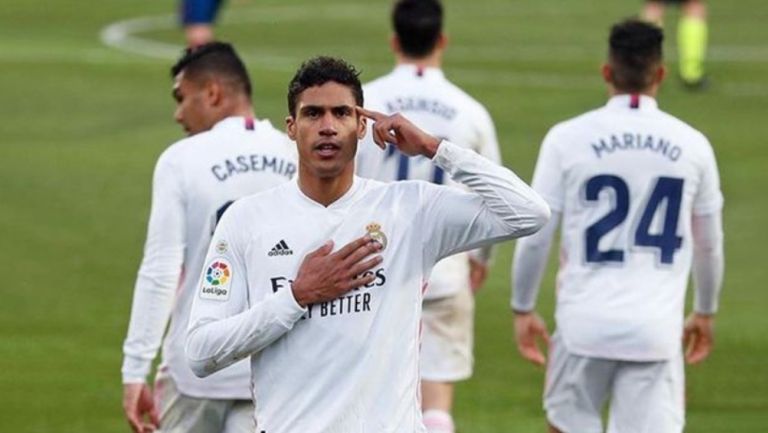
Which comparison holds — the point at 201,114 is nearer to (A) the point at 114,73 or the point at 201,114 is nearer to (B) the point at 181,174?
(B) the point at 181,174

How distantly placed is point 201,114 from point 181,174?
54cm

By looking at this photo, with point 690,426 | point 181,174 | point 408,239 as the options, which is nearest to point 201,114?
point 181,174

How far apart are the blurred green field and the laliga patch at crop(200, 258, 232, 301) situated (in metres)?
6.12

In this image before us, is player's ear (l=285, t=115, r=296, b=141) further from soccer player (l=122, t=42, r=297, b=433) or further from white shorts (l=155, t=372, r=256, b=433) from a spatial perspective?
white shorts (l=155, t=372, r=256, b=433)

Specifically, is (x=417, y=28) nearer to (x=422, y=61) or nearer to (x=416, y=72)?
(x=422, y=61)

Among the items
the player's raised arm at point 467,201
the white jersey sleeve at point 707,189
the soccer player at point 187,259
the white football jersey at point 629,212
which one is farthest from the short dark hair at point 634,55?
the player's raised arm at point 467,201

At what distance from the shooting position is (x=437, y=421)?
41.1 ft

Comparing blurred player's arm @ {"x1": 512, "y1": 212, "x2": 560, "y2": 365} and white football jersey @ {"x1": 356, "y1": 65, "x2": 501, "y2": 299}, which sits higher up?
white football jersey @ {"x1": 356, "y1": 65, "x2": 501, "y2": 299}

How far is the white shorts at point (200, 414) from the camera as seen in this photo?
9805mm

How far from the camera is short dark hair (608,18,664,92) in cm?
1053

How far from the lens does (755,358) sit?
1620 cm

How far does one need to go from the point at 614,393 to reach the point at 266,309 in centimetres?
318

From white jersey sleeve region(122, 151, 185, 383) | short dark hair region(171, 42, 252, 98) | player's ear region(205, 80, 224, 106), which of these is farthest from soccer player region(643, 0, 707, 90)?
white jersey sleeve region(122, 151, 185, 383)

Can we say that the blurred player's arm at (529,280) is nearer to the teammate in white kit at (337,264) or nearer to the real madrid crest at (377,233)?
the teammate in white kit at (337,264)
